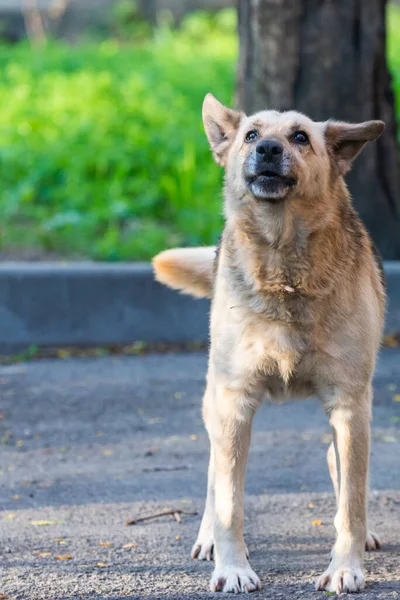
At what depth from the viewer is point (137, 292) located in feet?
23.4

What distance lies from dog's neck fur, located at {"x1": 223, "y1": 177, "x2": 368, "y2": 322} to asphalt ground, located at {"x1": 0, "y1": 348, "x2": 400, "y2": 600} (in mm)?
971

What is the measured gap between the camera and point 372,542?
394cm

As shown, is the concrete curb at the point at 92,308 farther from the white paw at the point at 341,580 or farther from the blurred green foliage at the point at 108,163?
the white paw at the point at 341,580

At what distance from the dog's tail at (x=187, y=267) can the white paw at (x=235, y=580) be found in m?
1.43

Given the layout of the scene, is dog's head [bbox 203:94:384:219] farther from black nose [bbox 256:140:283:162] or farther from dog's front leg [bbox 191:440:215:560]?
dog's front leg [bbox 191:440:215:560]

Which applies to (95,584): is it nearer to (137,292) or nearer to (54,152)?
(137,292)

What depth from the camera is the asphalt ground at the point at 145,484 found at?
3.68m

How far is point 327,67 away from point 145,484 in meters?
3.74

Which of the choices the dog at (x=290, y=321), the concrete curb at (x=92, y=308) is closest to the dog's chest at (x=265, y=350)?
the dog at (x=290, y=321)

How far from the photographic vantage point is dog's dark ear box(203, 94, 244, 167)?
413 cm

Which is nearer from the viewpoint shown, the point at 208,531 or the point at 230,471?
the point at 230,471

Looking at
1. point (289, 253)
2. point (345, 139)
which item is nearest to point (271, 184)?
point (289, 253)

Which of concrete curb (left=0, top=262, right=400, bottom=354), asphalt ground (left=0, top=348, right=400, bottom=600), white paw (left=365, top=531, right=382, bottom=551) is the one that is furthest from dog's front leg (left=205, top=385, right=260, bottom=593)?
concrete curb (left=0, top=262, right=400, bottom=354)

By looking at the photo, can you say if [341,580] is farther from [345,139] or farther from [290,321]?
[345,139]
